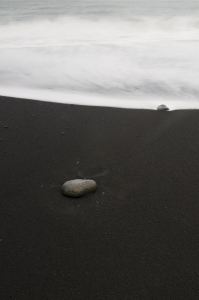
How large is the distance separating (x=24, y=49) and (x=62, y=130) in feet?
15.0

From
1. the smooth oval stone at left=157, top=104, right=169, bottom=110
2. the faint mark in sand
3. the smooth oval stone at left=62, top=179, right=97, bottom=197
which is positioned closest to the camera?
the smooth oval stone at left=62, top=179, right=97, bottom=197

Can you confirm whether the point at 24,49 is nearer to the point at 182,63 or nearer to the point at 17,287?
the point at 182,63

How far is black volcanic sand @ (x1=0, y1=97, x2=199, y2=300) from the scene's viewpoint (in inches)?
59.1

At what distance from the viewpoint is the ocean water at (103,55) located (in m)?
3.97

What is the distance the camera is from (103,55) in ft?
19.4

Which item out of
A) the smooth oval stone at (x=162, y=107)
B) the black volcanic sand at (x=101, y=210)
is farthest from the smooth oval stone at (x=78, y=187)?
the smooth oval stone at (x=162, y=107)

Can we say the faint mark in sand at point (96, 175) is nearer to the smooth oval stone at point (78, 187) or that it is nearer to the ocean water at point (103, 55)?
the smooth oval stone at point (78, 187)

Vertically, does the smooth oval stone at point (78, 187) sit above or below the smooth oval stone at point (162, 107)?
below

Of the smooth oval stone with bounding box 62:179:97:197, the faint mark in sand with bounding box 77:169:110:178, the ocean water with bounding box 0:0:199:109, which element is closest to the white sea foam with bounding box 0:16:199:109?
the ocean water with bounding box 0:0:199:109

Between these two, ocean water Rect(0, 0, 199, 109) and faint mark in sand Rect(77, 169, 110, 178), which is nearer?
faint mark in sand Rect(77, 169, 110, 178)

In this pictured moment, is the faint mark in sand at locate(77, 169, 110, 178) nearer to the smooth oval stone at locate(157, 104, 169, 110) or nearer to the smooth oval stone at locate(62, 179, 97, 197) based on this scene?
the smooth oval stone at locate(62, 179, 97, 197)

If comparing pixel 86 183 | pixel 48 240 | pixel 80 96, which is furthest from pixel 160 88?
pixel 48 240

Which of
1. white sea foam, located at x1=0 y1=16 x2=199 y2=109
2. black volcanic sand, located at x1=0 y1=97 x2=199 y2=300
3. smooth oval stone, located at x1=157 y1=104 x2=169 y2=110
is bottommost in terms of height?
black volcanic sand, located at x1=0 y1=97 x2=199 y2=300

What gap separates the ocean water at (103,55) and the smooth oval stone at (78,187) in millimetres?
1631
